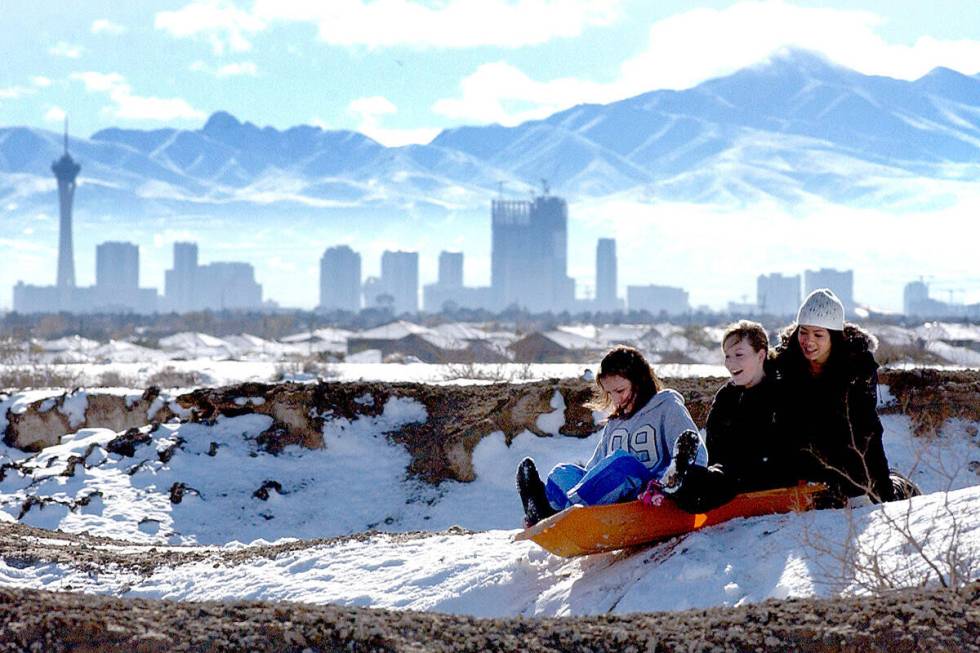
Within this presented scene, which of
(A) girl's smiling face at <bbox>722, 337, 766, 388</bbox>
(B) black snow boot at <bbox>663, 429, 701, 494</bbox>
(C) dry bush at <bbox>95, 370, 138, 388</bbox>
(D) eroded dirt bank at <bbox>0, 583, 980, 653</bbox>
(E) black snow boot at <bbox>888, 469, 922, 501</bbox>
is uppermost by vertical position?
(A) girl's smiling face at <bbox>722, 337, 766, 388</bbox>

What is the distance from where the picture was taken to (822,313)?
27.5 feet

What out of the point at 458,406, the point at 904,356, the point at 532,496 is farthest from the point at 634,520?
the point at 904,356

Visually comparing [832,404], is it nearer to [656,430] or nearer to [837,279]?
[656,430]

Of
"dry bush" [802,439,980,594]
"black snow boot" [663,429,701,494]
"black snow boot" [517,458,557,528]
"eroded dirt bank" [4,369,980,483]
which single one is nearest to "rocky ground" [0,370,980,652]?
"dry bush" [802,439,980,594]

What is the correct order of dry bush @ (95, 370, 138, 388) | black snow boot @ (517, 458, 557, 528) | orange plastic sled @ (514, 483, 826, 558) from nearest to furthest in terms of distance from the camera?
orange plastic sled @ (514, 483, 826, 558)
black snow boot @ (517, 458, 557, 528)
dry bush @ (95, 370, 138, 388)

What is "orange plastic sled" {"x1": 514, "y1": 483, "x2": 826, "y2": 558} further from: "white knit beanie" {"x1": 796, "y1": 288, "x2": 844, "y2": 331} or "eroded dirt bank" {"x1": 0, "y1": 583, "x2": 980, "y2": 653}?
"eroded dirt bank" {"x1": 0, "y1": 583, "x2": 980, "y2": 653}

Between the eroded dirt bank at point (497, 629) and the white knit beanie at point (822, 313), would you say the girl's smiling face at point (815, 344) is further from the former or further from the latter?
the eroded dirt bank at point (497, 629)

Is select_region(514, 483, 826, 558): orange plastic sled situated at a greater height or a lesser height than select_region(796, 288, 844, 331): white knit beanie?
lesser

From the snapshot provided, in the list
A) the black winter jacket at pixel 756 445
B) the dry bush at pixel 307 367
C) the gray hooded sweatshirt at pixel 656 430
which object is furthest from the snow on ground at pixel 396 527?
the dry bush at pixel 307 367

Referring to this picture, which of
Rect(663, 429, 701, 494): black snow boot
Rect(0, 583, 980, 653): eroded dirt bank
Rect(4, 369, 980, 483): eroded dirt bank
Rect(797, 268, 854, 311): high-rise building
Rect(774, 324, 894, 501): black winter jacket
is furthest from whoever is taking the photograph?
Rect(797, 268, 854, 311): high-rise building

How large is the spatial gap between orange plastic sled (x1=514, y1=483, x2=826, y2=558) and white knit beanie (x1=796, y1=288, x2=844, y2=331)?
42.1 inches

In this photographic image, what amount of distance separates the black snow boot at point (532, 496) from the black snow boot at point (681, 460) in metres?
0.89

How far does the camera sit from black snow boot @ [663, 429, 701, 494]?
315 inches

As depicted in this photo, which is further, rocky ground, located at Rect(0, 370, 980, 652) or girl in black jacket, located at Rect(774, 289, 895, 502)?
girl in black jacket, located at Rect(774, 289, 895, 502)
